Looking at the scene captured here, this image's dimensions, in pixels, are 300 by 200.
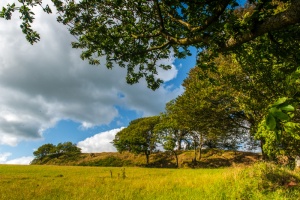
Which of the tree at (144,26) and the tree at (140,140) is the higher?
the tree at (140,140)

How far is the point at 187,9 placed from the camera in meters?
7.68

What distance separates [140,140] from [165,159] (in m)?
9.35

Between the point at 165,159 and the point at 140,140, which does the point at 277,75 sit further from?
the point at 165,159

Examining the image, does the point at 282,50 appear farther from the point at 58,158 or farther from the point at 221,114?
the point at 58,158

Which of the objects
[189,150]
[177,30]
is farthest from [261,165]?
[189,150]

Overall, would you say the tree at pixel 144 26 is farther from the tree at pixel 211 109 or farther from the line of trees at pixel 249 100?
the tree at pixel 211 109

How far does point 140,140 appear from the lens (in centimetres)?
6397

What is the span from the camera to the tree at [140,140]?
64250 mm

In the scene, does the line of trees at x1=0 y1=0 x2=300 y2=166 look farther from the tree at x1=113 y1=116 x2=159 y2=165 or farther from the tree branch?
the tree at x1=113 y1=116 x2=159 y2=165

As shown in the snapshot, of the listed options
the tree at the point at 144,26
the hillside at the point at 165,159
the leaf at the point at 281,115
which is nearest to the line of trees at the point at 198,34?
the tree at the point at 144,26

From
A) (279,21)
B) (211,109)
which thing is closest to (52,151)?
(211,109)

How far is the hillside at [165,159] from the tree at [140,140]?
4.18 meters

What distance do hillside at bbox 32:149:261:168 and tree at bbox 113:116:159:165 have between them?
4177mm

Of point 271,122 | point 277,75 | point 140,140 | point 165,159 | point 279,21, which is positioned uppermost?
point 140,140
